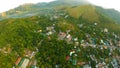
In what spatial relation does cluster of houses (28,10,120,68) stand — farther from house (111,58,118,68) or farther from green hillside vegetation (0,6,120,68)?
green hillside vegetation (0,6,120,68)

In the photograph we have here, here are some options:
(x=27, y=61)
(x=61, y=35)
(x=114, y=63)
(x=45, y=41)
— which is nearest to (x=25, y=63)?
(x=27, y=61)

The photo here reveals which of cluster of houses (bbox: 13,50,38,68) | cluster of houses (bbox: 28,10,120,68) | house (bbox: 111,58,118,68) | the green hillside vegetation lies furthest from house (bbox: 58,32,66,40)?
house (bbox: 111,58,118,68)

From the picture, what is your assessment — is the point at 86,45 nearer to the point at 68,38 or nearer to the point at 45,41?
the point at 68,38

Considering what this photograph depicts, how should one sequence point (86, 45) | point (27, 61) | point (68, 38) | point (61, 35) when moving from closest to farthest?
point (27, 61), point (86, 45), point (68, 38), point (61, 35)

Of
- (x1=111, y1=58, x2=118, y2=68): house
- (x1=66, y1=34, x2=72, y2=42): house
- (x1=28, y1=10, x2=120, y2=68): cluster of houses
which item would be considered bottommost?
(x1=111, y1=58, x2=118, y2=68): house

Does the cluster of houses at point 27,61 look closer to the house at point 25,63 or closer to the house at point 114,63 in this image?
the house at point 25,63

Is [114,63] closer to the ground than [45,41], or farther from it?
closer to the ground

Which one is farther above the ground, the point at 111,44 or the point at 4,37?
the point at 4,37

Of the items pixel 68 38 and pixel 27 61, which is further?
pixel 68 38

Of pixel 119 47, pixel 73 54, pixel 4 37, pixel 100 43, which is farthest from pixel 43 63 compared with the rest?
pixel 119 47

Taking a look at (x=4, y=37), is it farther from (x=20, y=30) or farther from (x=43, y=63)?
(x=43, y=63)

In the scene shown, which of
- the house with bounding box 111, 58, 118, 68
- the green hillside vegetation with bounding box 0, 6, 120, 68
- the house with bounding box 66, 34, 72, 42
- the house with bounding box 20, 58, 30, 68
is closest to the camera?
the house with bounding box 20, 58, 30, 68
